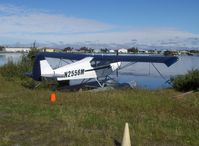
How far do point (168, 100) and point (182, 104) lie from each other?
88cm

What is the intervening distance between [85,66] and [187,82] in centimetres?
561

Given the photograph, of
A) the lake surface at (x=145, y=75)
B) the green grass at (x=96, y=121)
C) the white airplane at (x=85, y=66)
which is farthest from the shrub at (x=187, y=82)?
the green grass at (x=96, y=121)

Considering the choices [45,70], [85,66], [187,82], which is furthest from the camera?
[85,66]

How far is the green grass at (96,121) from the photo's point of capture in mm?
7684

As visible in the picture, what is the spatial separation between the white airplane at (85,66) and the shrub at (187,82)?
986 mm

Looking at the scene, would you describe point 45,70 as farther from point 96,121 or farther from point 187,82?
point 96,121

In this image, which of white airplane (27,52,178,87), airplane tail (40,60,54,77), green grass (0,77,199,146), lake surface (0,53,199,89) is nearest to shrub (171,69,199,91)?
white airplane (27,52,178,87)

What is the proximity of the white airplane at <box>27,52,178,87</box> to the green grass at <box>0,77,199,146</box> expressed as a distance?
231 inches

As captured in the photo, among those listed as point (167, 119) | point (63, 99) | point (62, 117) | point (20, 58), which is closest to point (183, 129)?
point (167, 119)

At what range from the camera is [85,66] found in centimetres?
2175

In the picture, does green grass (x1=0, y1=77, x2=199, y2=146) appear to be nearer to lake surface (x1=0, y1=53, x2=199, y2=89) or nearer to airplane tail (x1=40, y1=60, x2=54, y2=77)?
airplane tail (x1=40, y1=60, x2=54, y2=77)

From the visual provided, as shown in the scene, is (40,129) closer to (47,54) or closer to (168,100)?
(168,100)

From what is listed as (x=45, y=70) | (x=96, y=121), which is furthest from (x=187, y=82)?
(x=96, y=121)

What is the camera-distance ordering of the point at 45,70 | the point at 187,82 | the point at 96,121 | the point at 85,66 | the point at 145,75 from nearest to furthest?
1. the point at 96,121
2. the point at 187,82
3. the point at 45,70
4. the point at 85,66
5. the point at 145,75
